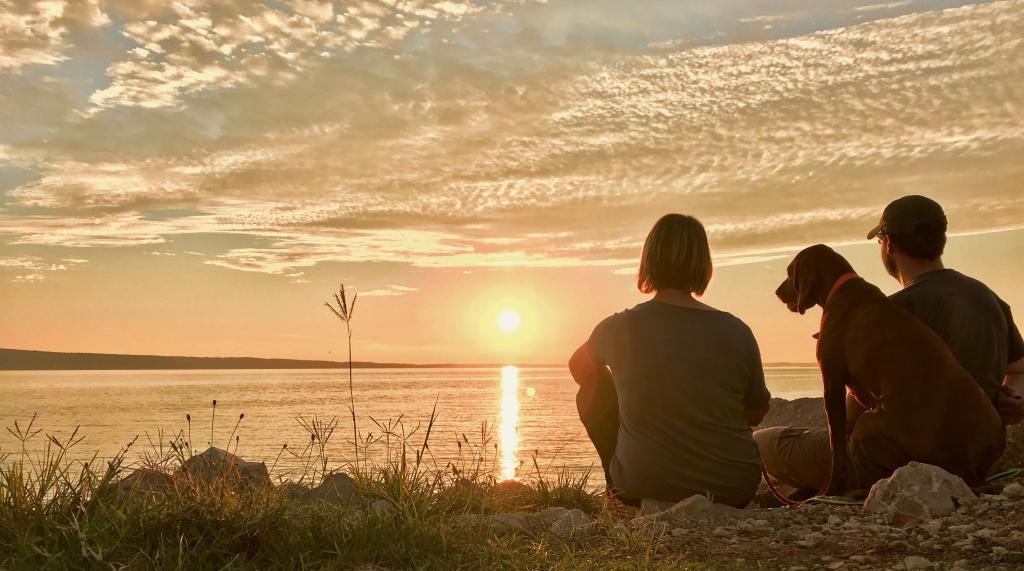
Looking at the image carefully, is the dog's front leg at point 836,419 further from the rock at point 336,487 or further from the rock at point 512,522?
the rock at point 336,487

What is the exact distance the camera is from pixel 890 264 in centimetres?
575

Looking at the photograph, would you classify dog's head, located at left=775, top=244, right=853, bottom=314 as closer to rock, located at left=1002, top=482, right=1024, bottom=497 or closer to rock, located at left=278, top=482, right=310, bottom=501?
rock, located at left=1002, top=482, right=1024, bottom=497

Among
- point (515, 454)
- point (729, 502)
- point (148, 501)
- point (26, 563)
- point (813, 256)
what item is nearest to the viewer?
point (26, 563)

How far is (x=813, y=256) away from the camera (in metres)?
5.77

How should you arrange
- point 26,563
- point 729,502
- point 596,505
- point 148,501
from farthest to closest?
point 596,505
point 729,502
point 148,501
point 26,563

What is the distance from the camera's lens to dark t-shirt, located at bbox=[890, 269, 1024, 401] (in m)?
5.40

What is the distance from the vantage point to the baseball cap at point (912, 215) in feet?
17.8

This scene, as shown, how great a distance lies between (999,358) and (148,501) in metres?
5.47

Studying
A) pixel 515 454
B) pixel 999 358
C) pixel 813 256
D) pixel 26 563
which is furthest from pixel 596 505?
pixel 515 454

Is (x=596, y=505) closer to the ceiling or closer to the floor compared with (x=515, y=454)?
closer to the ceiling

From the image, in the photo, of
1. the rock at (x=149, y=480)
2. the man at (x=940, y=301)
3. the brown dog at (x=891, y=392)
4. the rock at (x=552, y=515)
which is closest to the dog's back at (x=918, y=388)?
the brown dog at (x=891, y=392)

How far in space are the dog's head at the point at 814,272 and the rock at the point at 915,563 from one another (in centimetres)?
232

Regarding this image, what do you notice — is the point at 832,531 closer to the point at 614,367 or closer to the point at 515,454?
the point at 614,367

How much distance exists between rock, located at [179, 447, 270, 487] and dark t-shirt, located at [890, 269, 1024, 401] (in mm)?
4274
